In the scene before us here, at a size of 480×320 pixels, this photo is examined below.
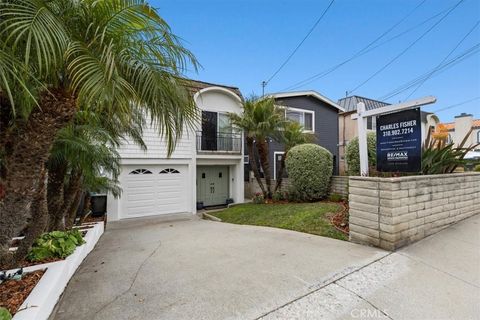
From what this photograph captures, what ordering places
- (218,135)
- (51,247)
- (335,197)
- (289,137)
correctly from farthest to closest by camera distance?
(218,135) → (289,137) → (335,197) → (51,247)

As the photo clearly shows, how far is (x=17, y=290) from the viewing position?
105 inches

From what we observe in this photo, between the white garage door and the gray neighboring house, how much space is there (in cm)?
473

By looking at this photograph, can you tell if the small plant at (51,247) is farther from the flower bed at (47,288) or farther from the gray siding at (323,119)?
the gray siding at (323,119)

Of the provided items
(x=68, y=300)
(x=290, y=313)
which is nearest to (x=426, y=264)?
(x=290, y=313)

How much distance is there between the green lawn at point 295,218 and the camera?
5.58m

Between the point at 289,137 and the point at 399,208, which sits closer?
the point at 399,208

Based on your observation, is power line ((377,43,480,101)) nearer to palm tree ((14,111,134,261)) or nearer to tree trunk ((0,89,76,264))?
palm tree ((14,111,134,261))

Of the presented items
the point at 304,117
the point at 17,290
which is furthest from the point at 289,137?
the point at 17,290

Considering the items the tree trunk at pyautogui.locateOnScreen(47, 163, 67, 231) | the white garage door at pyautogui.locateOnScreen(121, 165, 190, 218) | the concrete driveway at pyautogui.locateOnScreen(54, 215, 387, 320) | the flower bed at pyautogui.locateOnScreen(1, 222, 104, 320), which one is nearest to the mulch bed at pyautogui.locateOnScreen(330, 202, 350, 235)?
the concrete driveway at pyautogui.locateOnScreen(54, 215, 387, 320)

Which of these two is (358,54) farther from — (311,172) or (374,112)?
(374,112)

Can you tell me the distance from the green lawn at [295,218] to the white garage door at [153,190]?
2.61 meters

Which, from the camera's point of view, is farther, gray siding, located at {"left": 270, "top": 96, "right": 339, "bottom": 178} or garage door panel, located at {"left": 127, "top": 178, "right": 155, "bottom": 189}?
gray siding, located at {"left": 270, "top": 96, "right": 339, "bottom": 178}

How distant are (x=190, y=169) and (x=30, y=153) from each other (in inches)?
317

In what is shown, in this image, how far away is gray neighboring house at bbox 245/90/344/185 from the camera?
14242 mm
